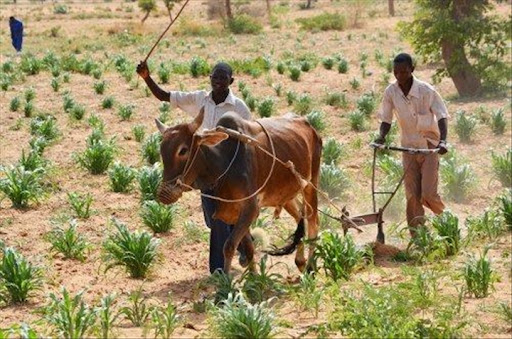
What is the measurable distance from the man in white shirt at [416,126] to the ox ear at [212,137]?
216 centimetres

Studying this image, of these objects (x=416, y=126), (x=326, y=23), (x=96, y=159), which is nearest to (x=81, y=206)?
(x=96, y=159)

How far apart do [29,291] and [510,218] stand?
4.46m

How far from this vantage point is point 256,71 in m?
22.8

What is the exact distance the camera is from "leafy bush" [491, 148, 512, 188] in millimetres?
10695

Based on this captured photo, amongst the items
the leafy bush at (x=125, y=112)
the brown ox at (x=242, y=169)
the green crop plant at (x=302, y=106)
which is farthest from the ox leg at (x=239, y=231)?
the green crop plant at (x=302, y=106)

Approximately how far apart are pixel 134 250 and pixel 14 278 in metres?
1.08

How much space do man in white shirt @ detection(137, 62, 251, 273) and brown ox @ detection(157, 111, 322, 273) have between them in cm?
19

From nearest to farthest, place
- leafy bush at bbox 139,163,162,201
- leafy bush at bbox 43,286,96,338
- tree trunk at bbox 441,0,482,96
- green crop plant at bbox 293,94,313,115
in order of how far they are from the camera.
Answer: leafy bush at bbox 43,286,96,338, leafy bush at bbox 139,163,162,201, green crop plant at bbox 293,94,313,115, tree trunk at bbox 441,0,482,96

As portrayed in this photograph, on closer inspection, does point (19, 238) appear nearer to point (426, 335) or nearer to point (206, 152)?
point (206, 152)

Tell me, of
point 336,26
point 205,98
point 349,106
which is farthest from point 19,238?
point 336,26

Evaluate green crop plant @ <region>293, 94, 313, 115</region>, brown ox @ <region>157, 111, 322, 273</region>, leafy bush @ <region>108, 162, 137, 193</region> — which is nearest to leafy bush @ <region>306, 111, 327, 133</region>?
green crop plant @ <region>293, 94, 313, 115</region>

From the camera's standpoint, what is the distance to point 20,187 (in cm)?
990

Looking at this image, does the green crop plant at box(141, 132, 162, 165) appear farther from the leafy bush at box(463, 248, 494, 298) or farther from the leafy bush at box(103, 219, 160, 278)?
the leafy bush at box(463, 248, 494, 298)

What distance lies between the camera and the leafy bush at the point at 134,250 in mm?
7273
